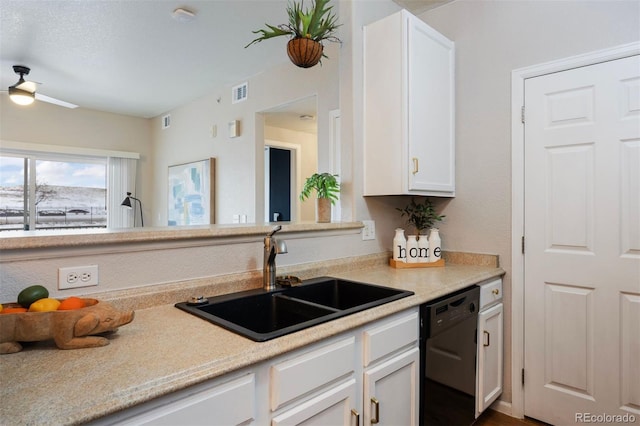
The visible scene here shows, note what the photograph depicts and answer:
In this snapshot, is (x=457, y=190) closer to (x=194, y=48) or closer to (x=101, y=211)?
(x=194, y=48)

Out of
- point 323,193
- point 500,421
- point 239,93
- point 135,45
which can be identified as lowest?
point 500,421

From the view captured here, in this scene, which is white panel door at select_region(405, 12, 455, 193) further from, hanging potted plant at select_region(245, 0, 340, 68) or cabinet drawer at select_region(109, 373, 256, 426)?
cabinet drawer at select_region(109, 373, 256, 426)

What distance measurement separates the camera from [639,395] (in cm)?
181

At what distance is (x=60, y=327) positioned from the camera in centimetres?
94

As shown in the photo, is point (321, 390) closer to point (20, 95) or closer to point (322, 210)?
point (322, 210)

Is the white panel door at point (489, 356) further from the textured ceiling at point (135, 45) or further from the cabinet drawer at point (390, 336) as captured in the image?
the textured ceiling at point (135, 45)

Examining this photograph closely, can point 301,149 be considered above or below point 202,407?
above

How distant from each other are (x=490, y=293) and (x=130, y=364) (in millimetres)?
1865

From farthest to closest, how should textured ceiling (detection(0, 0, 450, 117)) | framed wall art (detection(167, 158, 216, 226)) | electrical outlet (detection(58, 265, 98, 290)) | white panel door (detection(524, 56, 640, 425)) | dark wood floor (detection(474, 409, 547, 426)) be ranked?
framed wall art (detection(167, 158, 216, 226)) → textured ceiling (detection(0, 0, 450, 117)) → dark wood floor (detection(474, 409, 547, 426)) → white panel door (detection(524, 56, 640, 425)) → electrical outlet (detection(58, 265, 98, 290))

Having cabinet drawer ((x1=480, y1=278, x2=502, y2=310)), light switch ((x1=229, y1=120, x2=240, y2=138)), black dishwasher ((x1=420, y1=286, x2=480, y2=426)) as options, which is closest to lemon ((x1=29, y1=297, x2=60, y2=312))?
black dishwasher ((x1=420, y1=286, x2=480, y2=426))

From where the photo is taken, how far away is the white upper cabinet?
6.72 ft

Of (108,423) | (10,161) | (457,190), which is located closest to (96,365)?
(108,423)

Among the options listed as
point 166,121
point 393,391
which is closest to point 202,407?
point 393,391

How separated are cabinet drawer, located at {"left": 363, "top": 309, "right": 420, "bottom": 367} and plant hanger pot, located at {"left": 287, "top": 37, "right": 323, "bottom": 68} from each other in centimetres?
134
